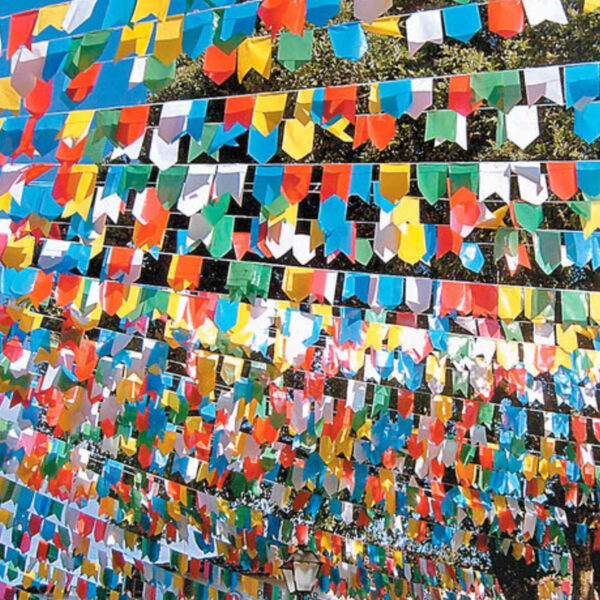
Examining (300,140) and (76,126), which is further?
(76,126)

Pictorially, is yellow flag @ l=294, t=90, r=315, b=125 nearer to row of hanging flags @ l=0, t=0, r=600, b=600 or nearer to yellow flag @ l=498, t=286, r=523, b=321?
row of hanging flags @ l=0, t=0, r=600, b=600

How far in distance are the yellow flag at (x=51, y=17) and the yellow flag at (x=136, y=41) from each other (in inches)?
12.0

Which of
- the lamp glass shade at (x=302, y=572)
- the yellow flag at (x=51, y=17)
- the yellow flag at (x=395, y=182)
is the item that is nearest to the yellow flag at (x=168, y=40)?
the yellow flag at (x=51, y=17)

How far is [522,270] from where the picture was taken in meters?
8.27

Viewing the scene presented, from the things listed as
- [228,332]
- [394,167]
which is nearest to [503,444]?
[228,332]

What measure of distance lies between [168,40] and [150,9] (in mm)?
205

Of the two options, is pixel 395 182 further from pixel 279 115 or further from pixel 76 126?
pixel 76 126

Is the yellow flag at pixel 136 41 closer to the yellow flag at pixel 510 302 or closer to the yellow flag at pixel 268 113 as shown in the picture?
the yellow flag at pixel 268 113

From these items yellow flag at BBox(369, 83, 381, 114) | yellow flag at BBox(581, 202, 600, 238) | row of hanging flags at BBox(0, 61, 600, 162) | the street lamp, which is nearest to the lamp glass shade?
the street lamp

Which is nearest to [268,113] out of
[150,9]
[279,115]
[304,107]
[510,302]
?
[279,115]

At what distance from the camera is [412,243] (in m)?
5.64

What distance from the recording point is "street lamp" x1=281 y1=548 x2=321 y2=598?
262 inches

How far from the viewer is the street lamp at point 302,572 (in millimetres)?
6645

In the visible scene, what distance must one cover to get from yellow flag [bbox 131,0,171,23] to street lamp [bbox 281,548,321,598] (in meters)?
4.56
